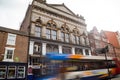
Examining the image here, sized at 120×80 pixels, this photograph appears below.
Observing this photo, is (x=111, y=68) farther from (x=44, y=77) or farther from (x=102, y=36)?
(x=102, y=36)

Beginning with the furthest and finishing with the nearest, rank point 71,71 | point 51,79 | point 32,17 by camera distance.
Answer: point 32,17, point 71,71, point 51,79

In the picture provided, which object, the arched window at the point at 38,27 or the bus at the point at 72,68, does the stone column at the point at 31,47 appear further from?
the bus at the point at 72,68

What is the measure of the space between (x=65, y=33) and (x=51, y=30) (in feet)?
12.1

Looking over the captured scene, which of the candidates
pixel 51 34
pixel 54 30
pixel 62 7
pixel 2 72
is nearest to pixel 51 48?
pixel 51 34

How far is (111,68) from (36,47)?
13195 millimetres

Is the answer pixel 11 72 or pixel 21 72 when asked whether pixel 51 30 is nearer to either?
pixel 21 72

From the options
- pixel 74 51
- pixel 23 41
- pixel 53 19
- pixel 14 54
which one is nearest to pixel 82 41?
pixel 74 51

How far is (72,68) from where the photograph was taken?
12.5 metres

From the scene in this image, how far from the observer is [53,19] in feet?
75.5

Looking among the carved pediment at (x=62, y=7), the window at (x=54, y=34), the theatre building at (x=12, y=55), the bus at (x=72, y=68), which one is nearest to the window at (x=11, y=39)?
the theatre building at (x=12, y=55)

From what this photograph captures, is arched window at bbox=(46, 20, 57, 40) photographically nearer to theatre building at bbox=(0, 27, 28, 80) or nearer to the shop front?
theatre building at bbox=(0, 27, 28, 80)

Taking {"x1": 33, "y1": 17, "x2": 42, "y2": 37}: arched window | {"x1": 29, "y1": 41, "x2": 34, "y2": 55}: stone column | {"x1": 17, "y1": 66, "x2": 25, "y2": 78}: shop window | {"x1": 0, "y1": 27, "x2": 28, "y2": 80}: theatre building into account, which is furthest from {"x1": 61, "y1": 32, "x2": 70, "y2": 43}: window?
{"x1": 17, "y1": 66, "x2": 25, "y2": 78}: shop window

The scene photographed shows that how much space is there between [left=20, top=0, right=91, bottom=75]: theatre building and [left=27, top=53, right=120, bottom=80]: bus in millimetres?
4064

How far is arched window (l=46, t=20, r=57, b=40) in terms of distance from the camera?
69.8ft
